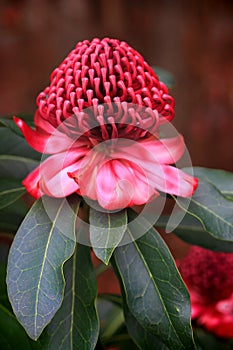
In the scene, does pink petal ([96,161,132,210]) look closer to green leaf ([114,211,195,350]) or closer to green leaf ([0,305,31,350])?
green leaf ([114,211,195,350])

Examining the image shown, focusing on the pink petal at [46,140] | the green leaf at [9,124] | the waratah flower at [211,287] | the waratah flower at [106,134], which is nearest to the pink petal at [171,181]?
the waratah flower at [106,134]

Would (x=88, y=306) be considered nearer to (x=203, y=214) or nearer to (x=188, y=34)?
(x=203, y=214)

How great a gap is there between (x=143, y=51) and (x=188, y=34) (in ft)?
0.73

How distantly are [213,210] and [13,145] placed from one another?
30cm

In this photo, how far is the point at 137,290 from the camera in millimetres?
655

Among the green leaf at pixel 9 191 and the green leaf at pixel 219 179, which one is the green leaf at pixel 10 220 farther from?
the green leaf at pixel 219 179

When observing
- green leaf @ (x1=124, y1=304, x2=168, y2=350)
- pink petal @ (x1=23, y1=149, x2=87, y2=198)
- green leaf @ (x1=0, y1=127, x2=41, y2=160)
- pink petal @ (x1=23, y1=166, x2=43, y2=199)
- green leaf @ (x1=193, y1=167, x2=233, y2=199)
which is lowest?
green leaf @ (x1=124, y1=304, x2=168, y2=350)

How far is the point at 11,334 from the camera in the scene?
734mm

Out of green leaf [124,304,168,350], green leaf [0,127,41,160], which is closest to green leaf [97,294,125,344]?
green leaf [124,304,168,350]

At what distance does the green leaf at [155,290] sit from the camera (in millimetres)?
639

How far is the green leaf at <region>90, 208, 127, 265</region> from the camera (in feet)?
1.93

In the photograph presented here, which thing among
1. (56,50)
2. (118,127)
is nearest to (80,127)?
(118,127)

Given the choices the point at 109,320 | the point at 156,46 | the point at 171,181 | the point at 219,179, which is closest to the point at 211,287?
the point at 109,320

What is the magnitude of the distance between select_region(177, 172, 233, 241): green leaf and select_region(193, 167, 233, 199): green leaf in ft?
0.13
